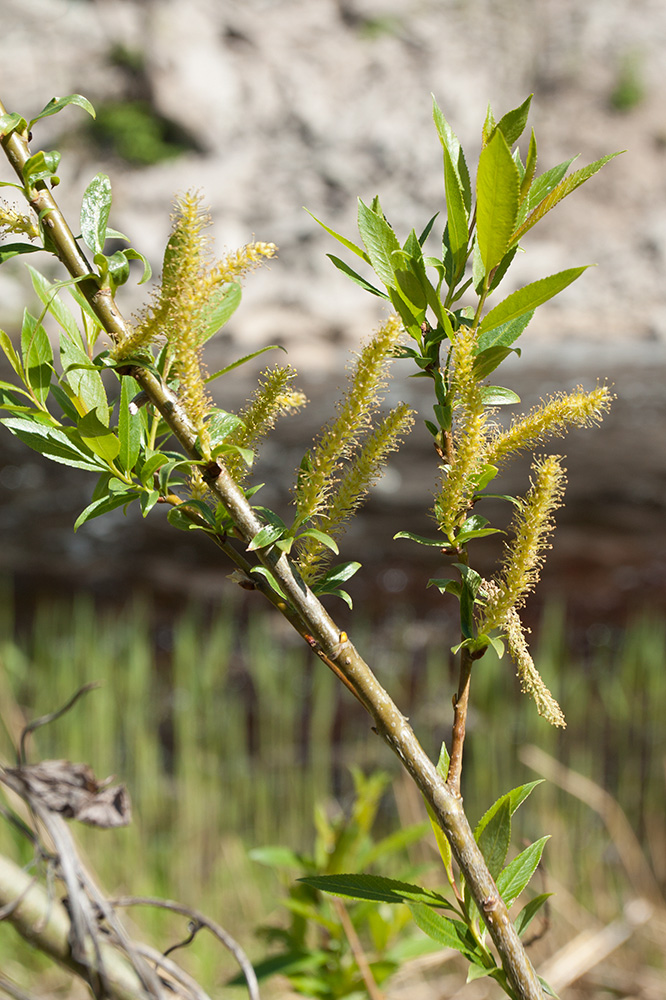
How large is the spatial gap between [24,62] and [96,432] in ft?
27.7

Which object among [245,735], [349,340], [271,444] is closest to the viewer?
[245,735]

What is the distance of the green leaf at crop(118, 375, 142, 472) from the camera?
20 cm

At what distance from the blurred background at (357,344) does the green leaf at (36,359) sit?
0.31 meters

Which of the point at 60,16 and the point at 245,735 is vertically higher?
the point at 60,16

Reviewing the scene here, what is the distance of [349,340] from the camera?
5.53m

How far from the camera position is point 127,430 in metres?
0.20

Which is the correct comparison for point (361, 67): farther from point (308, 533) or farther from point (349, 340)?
point (308, 533)

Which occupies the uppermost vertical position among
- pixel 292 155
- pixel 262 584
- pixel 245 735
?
pixel 292 155

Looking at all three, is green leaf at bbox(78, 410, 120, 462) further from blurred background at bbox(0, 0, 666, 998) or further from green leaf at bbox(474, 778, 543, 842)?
blurred background at bbox(0, 0, 666, 998)

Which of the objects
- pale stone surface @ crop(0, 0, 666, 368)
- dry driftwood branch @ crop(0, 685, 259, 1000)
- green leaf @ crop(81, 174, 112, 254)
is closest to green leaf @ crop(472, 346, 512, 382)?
green leaf @ crop(81, 174, 112, 254)

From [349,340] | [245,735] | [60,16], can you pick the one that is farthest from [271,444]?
[60,16]

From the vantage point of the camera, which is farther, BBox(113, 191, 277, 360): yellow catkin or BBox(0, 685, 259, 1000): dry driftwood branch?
BBox(0, 685, 259, 1000): dry driftwood branch

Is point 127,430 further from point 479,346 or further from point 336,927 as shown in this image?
point 336,927

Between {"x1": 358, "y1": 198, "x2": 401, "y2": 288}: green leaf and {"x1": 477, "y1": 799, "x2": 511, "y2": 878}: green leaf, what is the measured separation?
153 millimetres
